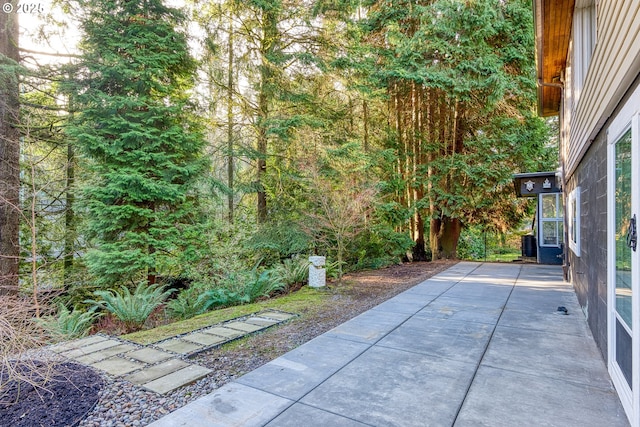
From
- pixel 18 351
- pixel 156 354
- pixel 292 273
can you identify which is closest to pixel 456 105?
pixel 292 273

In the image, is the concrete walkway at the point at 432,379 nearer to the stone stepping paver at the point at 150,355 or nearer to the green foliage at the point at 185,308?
the stone stepping paver at the point at 150,355

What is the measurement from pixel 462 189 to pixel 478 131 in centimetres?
208

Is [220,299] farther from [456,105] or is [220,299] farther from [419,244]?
[456,105]

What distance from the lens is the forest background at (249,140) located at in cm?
645

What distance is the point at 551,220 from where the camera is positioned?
9617 mm

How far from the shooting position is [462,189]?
10.2 meters

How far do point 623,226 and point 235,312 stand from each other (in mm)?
4318

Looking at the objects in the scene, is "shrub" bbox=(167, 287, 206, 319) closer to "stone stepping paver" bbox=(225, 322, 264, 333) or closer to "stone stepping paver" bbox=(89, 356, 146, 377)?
"stone stepping paver" bbox=(225, 322, 264, 333)

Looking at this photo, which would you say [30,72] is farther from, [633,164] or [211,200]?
[633,164]

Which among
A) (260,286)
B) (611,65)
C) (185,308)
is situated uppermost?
(611,65)

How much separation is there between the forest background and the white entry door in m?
4.34

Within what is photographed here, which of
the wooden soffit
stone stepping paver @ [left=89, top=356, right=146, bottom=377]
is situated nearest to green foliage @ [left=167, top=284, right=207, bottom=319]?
stone stepping paver @ [left=89, top=356, right=146, bottom=377]

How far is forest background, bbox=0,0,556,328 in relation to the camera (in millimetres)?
6445

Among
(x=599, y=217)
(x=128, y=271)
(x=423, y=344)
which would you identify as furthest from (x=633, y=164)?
(x=128, y=271)
